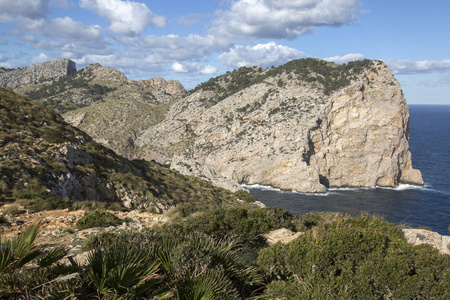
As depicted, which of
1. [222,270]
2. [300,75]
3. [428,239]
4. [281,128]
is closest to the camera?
[222,270]

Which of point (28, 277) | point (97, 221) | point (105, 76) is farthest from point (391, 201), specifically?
point (105, 76)

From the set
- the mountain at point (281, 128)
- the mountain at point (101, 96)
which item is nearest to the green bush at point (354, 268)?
the mountain at point (281, 128)

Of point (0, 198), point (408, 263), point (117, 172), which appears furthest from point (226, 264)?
point (117, 172)

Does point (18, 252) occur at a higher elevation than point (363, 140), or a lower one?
higher

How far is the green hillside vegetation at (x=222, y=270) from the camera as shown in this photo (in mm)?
4719

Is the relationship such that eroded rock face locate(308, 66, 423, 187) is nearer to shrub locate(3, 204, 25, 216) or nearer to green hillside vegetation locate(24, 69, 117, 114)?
shrub locate(3, 204, 25, 216)

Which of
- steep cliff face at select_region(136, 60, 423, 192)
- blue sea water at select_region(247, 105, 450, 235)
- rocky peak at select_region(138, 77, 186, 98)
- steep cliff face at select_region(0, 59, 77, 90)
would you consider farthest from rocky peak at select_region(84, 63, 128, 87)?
blue sea water at select_region(247, 105, 450, 235)

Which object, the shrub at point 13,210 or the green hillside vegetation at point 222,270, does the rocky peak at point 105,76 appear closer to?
the shrub at point 13,210

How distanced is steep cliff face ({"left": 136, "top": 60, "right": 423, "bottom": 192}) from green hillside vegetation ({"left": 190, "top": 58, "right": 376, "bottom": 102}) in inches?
14.8

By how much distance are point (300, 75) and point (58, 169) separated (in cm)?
8667

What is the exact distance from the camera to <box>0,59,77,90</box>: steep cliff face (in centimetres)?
14325

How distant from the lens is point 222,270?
604 cm

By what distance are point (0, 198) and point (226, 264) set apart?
13.3 metres

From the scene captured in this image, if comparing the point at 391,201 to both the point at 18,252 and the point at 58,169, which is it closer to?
the point at 58,169
